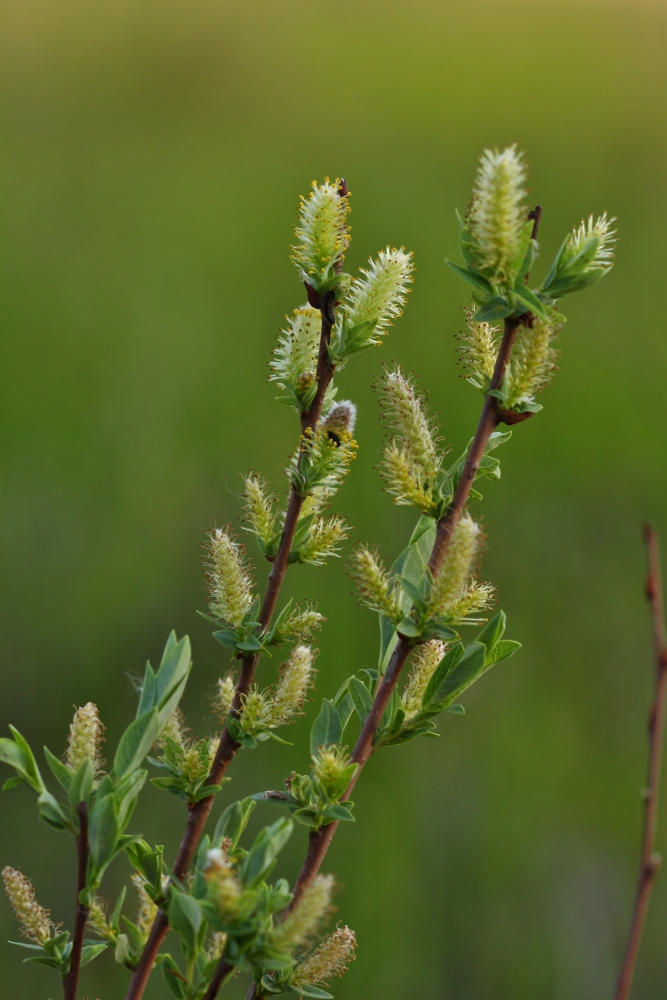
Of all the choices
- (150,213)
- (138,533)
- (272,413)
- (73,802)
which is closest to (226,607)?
(73,802)

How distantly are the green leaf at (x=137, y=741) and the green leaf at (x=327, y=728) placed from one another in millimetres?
115

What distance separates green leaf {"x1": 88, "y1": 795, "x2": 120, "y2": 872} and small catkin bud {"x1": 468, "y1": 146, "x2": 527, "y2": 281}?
0.31 m

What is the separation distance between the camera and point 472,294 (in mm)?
526

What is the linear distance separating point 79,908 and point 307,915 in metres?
0.13

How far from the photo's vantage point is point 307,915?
415 mm

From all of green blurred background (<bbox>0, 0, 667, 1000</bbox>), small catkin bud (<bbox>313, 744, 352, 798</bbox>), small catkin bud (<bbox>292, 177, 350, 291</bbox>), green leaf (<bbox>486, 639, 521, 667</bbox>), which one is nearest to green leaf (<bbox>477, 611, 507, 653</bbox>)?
green leaf (<bbox>486, 639, 521, 667</bbox>)

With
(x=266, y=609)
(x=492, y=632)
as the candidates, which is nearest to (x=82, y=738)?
(x=266, y=609)

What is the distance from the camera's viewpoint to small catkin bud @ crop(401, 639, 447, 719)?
0.58m

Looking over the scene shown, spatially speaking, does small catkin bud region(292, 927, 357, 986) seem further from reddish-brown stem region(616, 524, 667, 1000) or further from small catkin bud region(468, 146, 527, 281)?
small catkin bud region(468, 146, 527, 281)

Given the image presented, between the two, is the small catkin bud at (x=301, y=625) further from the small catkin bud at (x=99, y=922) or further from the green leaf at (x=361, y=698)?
the small catkin bud at (x=99, y=922)

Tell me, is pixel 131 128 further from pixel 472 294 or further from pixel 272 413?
pixel 472 294

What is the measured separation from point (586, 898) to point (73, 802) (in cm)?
157

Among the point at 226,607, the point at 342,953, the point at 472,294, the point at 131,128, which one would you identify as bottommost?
the point at 342,953

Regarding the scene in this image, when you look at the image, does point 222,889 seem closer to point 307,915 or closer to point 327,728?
point 307,915
